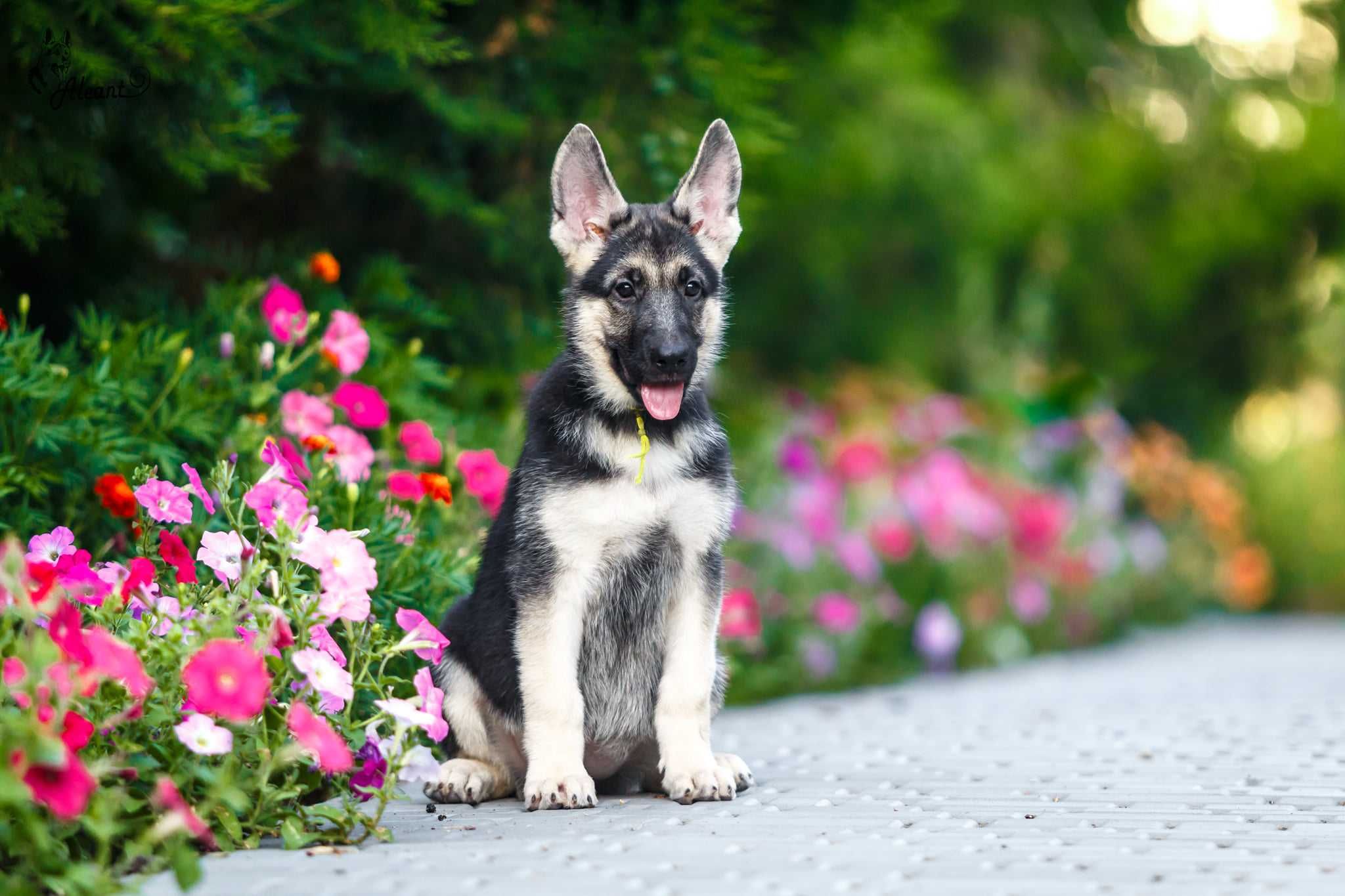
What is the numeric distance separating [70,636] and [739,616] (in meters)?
3.98

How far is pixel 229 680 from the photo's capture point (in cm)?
314

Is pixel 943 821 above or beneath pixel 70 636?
beneath

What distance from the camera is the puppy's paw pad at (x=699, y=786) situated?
13.9 feet

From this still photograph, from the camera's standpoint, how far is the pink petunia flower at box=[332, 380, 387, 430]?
553cm

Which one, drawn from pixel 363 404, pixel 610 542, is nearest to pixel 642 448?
pixel 610 542

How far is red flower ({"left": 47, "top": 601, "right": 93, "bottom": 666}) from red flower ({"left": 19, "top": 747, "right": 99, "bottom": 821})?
0.38 m

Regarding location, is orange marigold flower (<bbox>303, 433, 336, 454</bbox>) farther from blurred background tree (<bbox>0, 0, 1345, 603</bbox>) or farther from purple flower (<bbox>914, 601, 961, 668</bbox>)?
purple flower (<bbox>914, 601, 961, 668</bbox>)

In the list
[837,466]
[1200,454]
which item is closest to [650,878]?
[837,466]

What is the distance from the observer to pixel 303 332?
5539 millimetres

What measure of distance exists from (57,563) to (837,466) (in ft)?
20.7

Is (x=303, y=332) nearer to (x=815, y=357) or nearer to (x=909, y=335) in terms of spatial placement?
(x=815, y=357)

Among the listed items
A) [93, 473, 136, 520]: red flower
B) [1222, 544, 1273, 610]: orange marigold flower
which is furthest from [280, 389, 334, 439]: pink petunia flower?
[1222, 544, 1273, 610]: orange marigold flower

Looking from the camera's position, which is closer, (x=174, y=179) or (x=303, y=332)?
(x=303, y=332)

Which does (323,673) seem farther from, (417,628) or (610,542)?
(610,542)
